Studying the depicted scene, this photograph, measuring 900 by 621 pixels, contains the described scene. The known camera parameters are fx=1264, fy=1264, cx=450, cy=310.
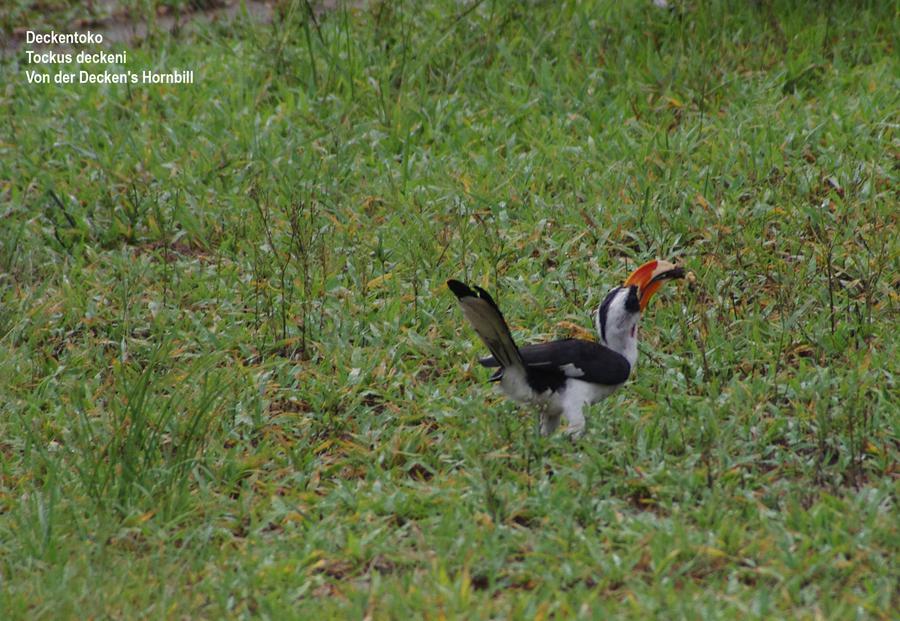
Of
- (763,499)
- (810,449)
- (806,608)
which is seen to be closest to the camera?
(806,608)

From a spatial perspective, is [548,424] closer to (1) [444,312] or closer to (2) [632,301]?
(2) [632,301]

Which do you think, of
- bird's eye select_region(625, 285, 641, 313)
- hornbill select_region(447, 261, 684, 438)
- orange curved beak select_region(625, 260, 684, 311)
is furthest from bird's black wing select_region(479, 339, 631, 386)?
orange curved beak select_region(625, 260, 684, 311)

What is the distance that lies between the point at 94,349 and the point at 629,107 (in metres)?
3.24

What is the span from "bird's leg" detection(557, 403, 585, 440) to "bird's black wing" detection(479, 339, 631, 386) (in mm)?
115

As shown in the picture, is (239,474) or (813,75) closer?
(239,474)

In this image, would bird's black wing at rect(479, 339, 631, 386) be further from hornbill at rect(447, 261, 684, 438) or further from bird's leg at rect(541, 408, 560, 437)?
bird's leg at rect(541, 408, 560, 437)

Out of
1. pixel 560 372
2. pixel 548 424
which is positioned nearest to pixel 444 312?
pixel 548 424

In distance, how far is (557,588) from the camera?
3807mm

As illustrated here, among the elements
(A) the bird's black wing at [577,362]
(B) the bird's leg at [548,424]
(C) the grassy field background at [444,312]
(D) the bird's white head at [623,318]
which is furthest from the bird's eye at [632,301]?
(B) the bird's leg at [548,424]

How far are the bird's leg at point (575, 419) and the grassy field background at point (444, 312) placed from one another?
0.08m

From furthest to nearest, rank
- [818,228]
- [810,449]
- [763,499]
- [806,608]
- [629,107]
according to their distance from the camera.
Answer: [629,107], [818,228], [810,449], [763,499], [806,608]

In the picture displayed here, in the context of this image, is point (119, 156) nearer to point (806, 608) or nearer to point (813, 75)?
point (813, 75)

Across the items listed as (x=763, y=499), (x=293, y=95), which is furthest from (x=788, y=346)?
(x=293, y=95)

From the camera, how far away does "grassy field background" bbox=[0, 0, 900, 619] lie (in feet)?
13.0
